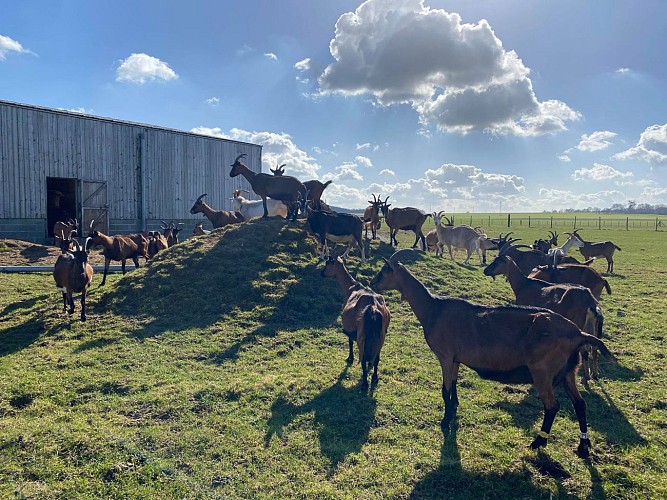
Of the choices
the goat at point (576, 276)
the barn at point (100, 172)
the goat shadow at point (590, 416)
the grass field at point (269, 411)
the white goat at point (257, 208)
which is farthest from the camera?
the barn at point (100, 172)

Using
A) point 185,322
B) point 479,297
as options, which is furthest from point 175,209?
point 479,297

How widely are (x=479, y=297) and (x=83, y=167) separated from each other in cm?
2133

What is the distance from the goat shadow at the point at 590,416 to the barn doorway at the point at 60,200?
25191 mm

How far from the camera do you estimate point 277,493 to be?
4.17 metres

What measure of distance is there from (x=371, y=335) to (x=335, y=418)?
4.61ft

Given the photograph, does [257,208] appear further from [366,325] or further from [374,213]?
[366,325]

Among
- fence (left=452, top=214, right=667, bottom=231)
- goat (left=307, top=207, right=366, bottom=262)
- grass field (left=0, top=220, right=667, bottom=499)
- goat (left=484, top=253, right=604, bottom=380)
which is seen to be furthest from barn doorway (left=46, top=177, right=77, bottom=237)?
fence (left=452, top=214, right=667, bottom=231)

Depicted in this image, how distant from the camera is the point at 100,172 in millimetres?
23344

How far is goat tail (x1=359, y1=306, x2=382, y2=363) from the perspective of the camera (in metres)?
6.54

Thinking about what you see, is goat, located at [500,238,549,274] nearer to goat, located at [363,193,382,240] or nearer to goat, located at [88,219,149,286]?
goat, located at [363,193,382,240]

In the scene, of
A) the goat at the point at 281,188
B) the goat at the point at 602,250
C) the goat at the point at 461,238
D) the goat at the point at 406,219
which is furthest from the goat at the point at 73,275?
the goat at the point at 602,250

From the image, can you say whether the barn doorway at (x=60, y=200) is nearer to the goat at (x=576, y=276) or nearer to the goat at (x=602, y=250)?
the goat at (x=576, y=276)

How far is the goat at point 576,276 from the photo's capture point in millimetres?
9648

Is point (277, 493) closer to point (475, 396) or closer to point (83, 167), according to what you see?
point (475, 396)
